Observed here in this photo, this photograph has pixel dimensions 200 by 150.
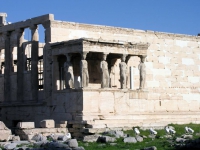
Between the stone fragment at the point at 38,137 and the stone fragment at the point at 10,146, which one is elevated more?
the stone fragment at the point at 38,137

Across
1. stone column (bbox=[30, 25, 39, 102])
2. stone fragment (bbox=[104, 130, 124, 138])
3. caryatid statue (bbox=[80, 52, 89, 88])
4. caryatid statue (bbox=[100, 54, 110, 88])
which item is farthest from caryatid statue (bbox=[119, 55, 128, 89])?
stone fragment (bbox=[104, 130, 124, 138])

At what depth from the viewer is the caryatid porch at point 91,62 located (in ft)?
83.4

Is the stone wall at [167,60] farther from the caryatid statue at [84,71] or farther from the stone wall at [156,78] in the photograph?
the caryatid statue at [84,71]

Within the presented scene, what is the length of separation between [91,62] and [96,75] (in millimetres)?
684

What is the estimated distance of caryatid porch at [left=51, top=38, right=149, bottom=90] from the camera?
1001 inches

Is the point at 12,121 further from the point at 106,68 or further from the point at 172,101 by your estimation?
the point at 172,101

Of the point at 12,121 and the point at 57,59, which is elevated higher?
the point at 57,59

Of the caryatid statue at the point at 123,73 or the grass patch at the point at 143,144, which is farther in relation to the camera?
the caryatid statue at the point at 123,73

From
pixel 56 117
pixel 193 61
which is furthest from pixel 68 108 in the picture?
pixel 193 61

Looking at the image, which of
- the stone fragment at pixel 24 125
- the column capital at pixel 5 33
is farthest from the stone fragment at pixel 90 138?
the column capital at pixel 5 33

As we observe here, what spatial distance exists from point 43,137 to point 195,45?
1458 cm

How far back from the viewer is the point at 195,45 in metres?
33.4

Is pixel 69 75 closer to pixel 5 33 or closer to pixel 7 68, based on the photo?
pixel 7 68

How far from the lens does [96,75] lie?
92.1ft
